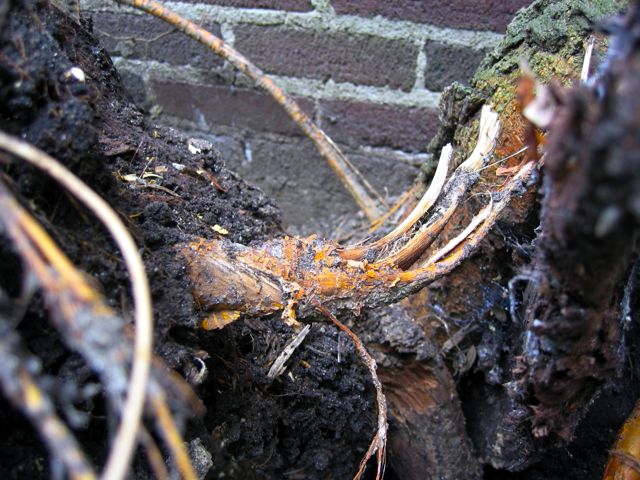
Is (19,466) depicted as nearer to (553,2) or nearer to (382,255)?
(382,255)

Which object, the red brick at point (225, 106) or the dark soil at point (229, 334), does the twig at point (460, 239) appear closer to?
the dark soil at point (229, 334)

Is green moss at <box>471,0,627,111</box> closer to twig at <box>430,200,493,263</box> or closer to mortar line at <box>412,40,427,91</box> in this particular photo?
twig at <box>430,200,493,263</box>

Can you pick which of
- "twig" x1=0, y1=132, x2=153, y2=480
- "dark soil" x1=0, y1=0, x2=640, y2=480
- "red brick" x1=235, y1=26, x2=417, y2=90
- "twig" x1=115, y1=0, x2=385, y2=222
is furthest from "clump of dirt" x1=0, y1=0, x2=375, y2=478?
"red brick" x1=235, y1=26, x2=417, y2=90

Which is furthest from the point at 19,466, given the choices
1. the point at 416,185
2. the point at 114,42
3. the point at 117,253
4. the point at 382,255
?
the point at 114,42

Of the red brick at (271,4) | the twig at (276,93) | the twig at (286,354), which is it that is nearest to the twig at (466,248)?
the twig at (286,354)

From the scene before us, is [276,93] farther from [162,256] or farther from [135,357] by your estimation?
[135,357]
